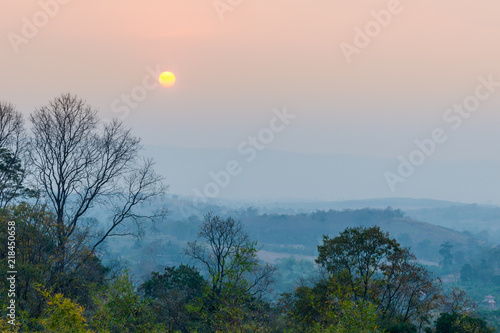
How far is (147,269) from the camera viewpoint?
486 feet

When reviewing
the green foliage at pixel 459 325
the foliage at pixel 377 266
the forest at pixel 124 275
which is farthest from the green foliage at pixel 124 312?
the green foliage at pixel 459 325

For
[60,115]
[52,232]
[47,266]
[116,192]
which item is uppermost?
[60,115]

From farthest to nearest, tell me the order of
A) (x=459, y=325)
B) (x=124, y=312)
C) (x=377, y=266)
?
(x=377, y=266)
(x=459, y=325)
(x=124, y=312)

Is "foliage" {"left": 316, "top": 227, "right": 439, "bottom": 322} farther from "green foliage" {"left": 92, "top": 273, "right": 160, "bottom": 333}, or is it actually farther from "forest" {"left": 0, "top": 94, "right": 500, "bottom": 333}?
"green foliage" {"left": 92, "top": 273, "right": 160, "bottom": 333}

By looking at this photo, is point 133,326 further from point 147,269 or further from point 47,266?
point 147,269

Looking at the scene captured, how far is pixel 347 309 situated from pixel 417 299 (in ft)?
62.9

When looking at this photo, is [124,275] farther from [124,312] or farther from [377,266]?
[377,266]

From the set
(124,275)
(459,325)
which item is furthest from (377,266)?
(124,275)

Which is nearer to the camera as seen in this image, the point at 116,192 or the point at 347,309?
→ the point at 347,309

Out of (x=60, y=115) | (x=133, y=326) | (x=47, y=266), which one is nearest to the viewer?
(x=133, y=326)

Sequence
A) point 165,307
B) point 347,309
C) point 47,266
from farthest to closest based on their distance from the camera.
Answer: point 165,307, point 47,266, point 347,309

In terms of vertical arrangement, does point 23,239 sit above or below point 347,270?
above

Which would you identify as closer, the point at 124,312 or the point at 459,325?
the point at 124,312

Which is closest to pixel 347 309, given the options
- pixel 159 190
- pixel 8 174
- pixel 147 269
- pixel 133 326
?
pixel 133 326
